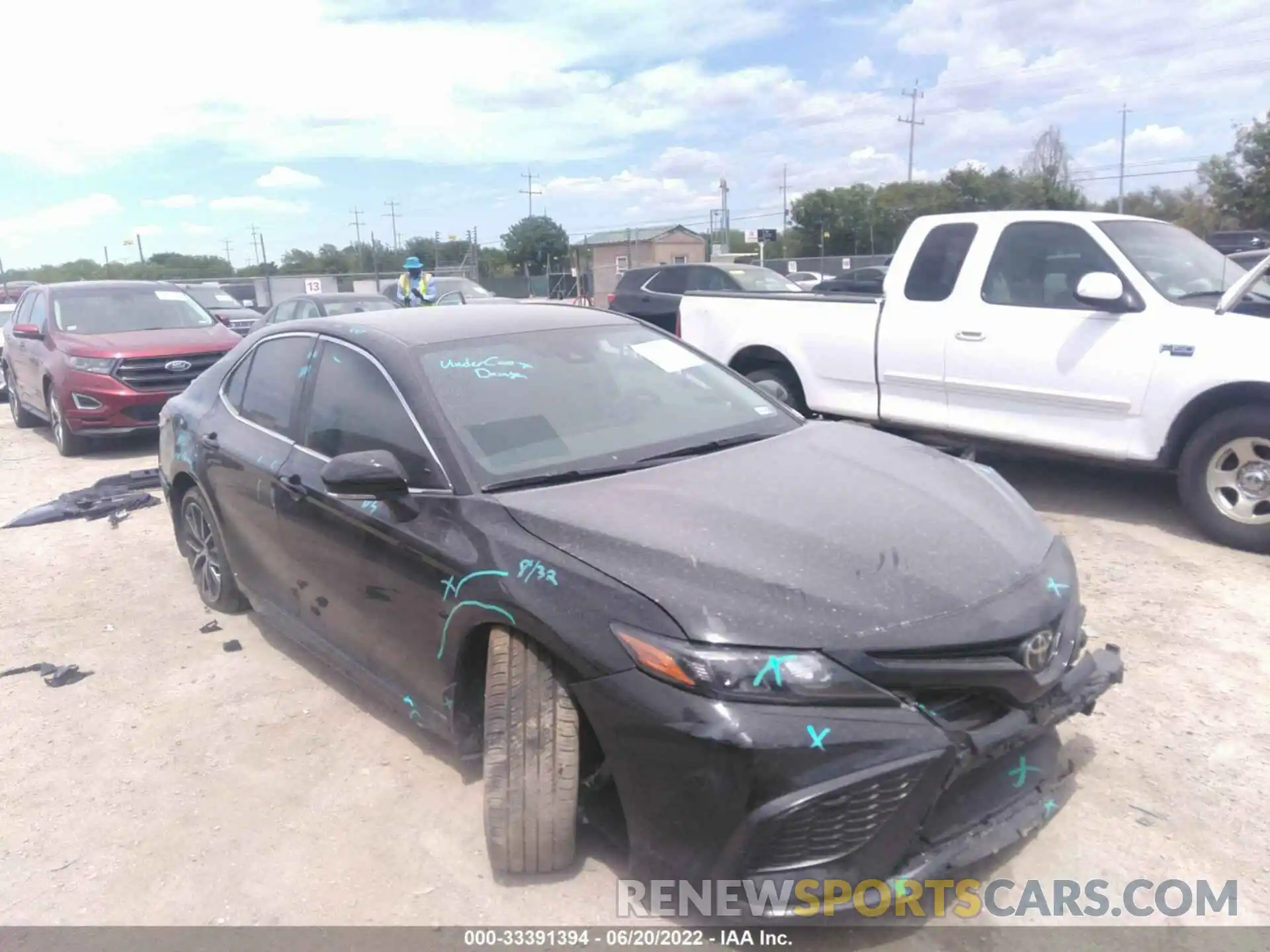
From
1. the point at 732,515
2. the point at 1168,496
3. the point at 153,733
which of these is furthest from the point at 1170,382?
the point at 153,733

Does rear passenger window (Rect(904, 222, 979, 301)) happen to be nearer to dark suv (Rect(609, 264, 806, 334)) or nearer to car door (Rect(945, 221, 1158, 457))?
car door (Rect(945, 221, 1158, 457))

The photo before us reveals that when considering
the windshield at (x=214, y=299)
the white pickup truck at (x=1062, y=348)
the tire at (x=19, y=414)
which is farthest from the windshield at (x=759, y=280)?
the windshield at (x=214, y=299)

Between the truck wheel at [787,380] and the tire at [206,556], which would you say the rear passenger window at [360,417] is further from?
the truck wheel at [787,380]

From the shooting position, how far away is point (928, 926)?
263 centimetres

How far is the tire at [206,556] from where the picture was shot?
196 inches

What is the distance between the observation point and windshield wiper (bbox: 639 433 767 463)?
3439mm

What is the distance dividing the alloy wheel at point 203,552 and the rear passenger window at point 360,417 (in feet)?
4.74

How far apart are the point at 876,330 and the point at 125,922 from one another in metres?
5.69

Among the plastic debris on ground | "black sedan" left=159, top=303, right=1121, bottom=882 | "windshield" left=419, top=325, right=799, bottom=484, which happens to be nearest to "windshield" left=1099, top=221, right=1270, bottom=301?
"black sedan" left=159, top=303, right=1121, bottom=882

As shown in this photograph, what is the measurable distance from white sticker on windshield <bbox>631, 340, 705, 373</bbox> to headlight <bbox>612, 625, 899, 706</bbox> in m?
1.92

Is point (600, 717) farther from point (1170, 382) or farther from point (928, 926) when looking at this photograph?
point (1170, 382)

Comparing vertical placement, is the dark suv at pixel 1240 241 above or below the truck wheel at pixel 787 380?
above

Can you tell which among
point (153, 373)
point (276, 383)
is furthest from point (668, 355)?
point (153, 373)

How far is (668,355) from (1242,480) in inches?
136
